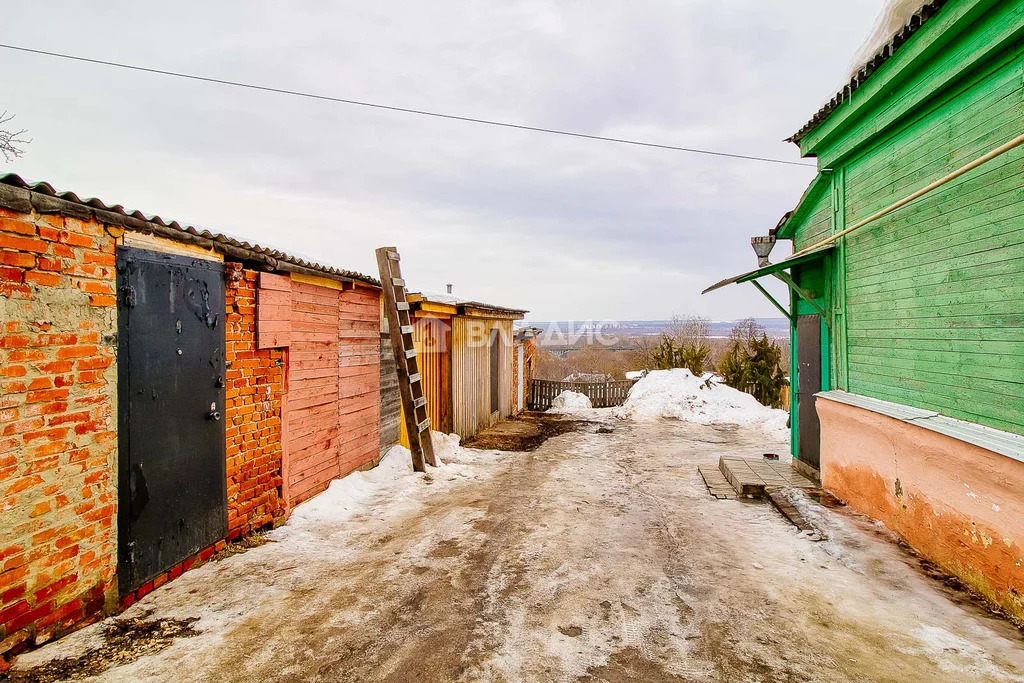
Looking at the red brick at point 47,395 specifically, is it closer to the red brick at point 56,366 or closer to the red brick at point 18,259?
the red brick at point 56,366

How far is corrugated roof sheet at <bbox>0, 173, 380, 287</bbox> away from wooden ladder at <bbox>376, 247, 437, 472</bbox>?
0.81 metres

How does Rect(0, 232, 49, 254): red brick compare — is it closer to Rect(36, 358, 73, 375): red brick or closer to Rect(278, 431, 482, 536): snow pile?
Rect(36, 358, 73, 375): red brick

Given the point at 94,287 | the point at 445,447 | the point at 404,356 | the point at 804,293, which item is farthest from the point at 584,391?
the point at 94,287

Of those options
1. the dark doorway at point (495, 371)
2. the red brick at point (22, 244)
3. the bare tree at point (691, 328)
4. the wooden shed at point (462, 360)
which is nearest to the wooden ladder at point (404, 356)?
the wooden shed at point (462, 360)

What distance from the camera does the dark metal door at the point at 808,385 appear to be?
7.37 metres

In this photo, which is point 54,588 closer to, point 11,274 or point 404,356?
point 11,274

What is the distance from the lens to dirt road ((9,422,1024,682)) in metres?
2.93

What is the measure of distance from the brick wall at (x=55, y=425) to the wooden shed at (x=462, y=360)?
5.20 meters

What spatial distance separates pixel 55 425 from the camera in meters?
2.95

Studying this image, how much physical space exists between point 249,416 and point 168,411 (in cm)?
96

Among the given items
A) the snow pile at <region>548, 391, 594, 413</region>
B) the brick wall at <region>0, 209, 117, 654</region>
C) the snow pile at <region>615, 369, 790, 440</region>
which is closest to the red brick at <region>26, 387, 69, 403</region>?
the brick wall at <region>0, 209, 117, 654</region>

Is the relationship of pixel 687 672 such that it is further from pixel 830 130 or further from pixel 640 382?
pixel 640 382

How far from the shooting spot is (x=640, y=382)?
17109 mm

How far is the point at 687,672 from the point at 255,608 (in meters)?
3.09
